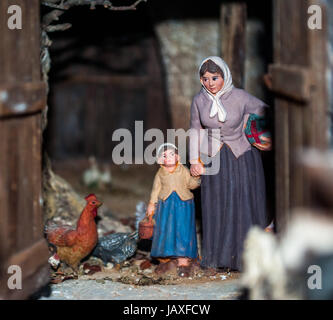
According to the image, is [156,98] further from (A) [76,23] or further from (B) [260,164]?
(B) [260,164]

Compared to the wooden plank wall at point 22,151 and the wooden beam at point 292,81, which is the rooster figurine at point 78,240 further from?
the wooden beam at point 292,81

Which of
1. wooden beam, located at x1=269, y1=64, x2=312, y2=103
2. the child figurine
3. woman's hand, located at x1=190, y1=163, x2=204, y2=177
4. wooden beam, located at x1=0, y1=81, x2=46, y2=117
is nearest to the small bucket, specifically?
the child figurine

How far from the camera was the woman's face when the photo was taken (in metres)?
6.52

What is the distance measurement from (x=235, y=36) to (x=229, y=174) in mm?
2692

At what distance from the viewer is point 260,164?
6.73 m

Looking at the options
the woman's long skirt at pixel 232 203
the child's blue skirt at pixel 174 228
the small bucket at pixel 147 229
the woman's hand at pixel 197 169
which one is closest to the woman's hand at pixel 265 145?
the woman's long skirt at pixel 232 203

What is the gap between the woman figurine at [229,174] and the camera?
6590 mm

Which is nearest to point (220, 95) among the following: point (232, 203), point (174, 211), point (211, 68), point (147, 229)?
point (211, 68)

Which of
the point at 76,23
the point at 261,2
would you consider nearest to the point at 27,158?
the point at 261,2

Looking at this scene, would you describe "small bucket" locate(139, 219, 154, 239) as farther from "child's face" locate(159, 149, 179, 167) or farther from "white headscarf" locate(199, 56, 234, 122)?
"white headscarf" locate(199, 56, 234, 122)

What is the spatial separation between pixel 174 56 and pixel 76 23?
187 centimetres

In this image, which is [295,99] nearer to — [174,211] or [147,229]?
[174,211]

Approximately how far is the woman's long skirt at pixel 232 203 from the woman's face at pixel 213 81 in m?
0.53

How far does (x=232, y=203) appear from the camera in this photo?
667 centimetres
